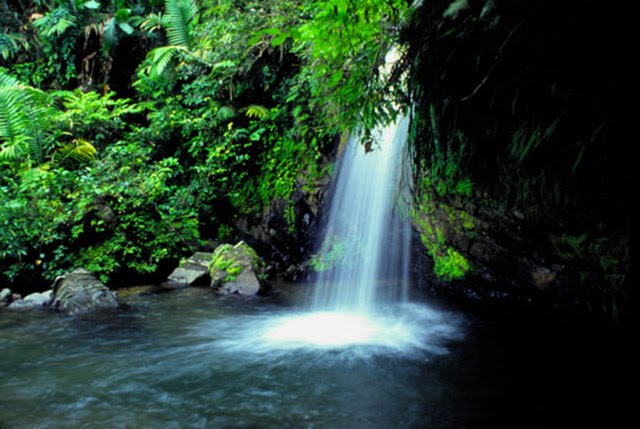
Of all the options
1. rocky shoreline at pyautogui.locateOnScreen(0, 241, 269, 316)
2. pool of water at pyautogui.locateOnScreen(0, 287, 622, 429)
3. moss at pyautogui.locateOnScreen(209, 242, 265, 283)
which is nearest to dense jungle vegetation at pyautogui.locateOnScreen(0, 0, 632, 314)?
rocky shoreline at pyautogui.locateOnScreen(0, 241, 269, 316)

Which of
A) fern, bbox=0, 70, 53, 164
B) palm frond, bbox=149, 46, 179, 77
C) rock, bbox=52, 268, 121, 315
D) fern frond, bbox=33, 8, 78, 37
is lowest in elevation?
rock, bbox=52, 268, 121, 315

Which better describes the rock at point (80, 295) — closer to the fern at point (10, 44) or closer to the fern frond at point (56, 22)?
the fern frond at point (56, 22)

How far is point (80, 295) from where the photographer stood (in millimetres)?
6035

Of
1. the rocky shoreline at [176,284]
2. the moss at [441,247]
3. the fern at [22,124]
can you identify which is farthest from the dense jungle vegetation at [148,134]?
the moss at [441,247]

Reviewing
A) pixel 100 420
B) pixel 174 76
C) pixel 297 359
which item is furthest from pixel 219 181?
pixel 100 420

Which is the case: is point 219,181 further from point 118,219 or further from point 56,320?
point 56,320

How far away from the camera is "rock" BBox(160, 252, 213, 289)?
773 cm

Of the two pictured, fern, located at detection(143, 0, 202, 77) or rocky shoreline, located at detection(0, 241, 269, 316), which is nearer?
rocky shoreline, located at detection(0, 241, 269, 316)

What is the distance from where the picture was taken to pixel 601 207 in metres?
2.87

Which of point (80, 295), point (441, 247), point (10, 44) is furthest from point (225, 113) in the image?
point (10, 44)

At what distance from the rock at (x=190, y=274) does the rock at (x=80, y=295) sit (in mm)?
1386

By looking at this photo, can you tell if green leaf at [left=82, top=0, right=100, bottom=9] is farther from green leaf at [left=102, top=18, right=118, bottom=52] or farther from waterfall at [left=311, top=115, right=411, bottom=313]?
waterfall at [left=311, top=115, right=411, bottom=313]

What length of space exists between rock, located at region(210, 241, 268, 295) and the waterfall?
3.61 feet

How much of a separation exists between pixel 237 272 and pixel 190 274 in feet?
3.54
